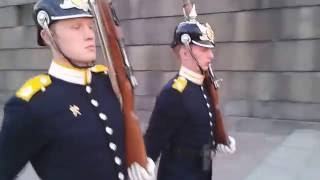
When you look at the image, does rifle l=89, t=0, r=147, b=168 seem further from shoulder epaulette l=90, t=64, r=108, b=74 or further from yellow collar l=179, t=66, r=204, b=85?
yellow collar l=179, t=66, r=204, b=85

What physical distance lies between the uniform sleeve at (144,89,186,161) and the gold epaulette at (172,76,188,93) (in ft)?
0.10

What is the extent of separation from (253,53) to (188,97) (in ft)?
15.2

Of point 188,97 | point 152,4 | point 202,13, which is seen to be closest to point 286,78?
point 202,13

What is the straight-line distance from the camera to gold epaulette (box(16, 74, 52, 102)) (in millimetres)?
2266

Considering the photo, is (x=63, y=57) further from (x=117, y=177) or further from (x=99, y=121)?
(x=117, y=177)

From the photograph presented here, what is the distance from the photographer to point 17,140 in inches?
86.6

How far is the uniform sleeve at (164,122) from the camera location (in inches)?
137

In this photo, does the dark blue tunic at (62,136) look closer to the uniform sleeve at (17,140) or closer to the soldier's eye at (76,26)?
the uniform sleeve at (17,140)

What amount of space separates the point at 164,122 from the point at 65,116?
50.9 inches

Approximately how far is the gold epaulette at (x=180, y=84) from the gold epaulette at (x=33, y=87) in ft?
4.42

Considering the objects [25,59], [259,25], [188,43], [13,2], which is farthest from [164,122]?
[13,2]

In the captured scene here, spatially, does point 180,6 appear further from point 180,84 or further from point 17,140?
point 17,140

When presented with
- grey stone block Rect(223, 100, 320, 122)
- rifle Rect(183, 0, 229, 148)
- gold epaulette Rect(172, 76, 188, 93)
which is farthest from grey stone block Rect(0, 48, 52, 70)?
gold epaulette Rect(172, 76, 188, 93)

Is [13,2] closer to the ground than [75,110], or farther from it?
closer to the ground
